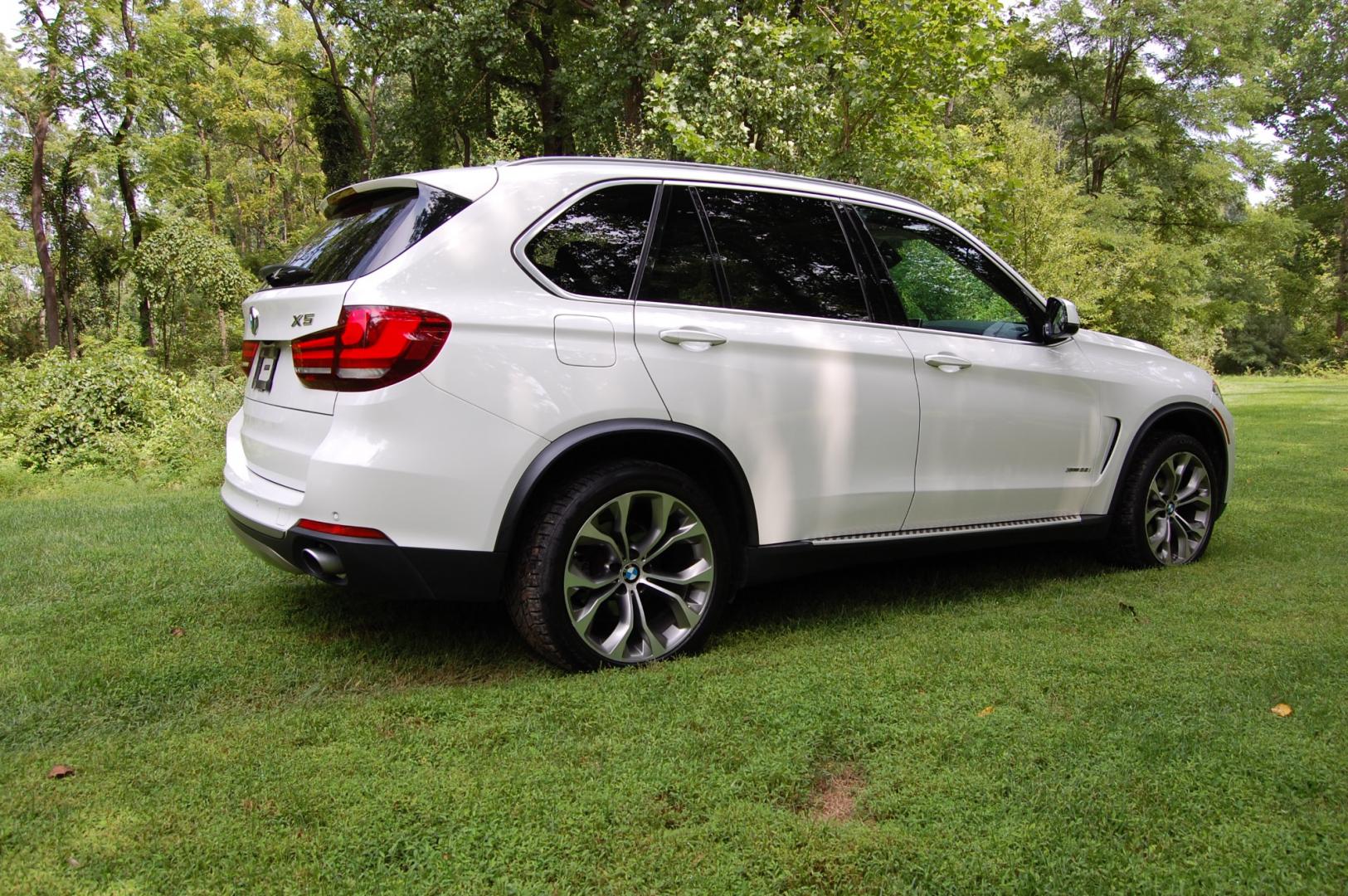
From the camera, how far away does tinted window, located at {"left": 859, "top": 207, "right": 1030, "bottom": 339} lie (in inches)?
155

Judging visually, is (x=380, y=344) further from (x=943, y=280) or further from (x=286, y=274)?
(x=943, y=280)

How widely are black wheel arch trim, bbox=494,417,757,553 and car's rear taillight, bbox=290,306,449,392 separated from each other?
49cm

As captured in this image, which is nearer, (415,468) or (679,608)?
(415,468)

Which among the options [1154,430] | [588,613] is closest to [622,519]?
[588,613]

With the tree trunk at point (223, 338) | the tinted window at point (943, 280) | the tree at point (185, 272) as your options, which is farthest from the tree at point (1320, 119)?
the tinted window at point (943, 280)

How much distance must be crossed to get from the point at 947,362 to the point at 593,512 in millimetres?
1768

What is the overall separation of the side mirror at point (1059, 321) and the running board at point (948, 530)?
87cm

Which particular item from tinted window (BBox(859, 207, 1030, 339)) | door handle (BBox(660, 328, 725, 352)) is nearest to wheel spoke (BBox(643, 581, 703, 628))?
door handle (BBox(660, 328, 725, 352))

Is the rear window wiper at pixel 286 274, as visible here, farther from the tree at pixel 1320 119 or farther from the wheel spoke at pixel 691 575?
the tree at pixel 1320 119

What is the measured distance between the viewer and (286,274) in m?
3.20

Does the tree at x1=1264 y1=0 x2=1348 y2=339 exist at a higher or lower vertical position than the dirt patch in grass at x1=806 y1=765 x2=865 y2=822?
higher

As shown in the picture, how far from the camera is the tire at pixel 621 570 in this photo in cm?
299

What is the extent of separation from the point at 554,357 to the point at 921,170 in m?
7.03

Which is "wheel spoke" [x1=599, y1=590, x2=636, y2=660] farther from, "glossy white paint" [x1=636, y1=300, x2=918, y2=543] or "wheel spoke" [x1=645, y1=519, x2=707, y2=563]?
"glossy white paint" [x1=636, y1=300, x2=918, y2=543]
